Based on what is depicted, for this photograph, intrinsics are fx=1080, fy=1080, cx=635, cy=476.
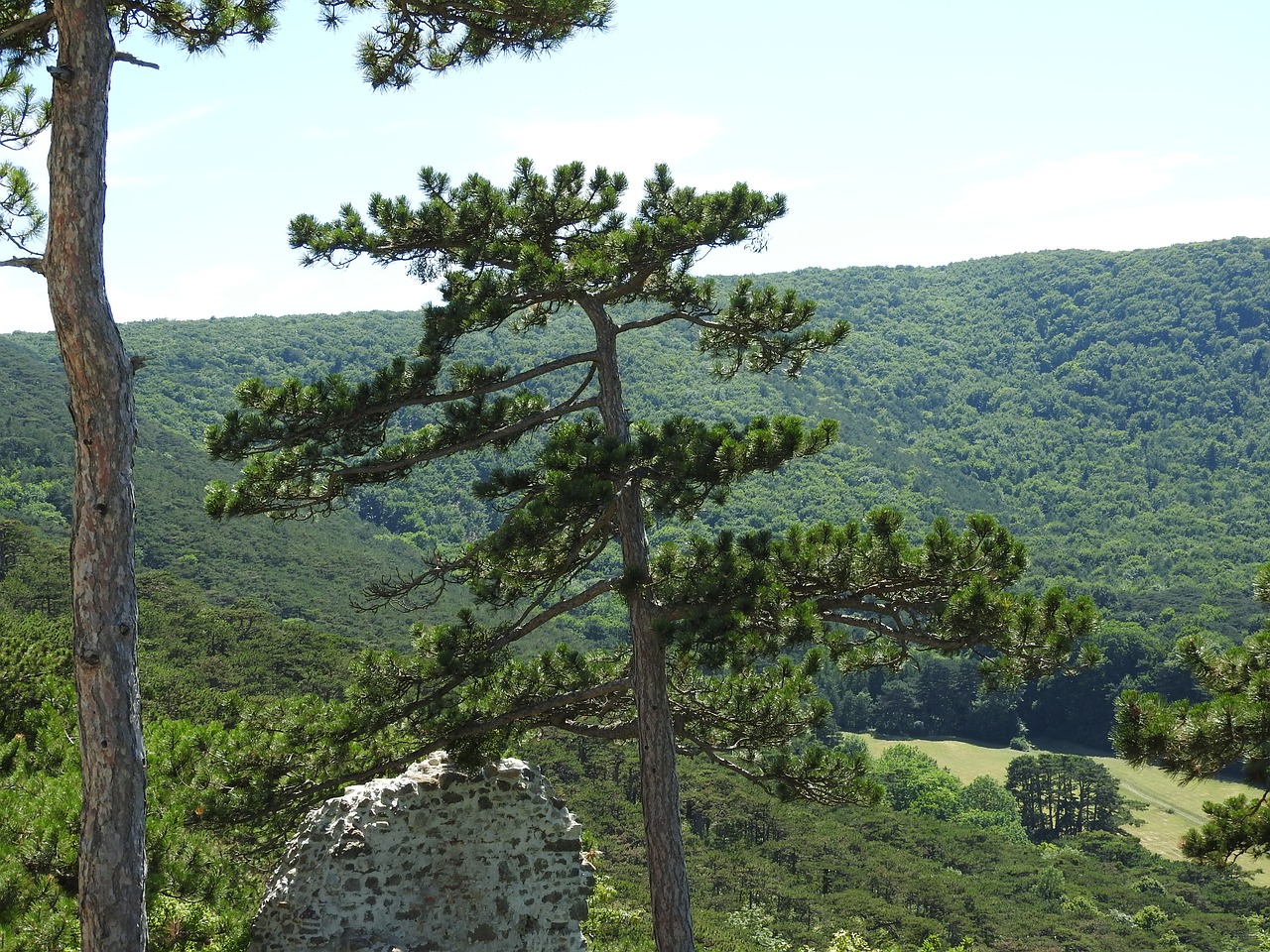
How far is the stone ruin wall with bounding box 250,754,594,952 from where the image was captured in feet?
18.9

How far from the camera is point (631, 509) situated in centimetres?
690

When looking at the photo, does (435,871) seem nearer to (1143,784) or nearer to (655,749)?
(655,749)

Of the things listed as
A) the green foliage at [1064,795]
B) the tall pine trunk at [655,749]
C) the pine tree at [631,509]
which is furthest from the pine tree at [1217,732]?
the green foliage at [1064,795]

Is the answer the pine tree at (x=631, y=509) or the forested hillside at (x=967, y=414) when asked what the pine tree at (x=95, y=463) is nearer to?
the pine tree at (x=631, y=509)

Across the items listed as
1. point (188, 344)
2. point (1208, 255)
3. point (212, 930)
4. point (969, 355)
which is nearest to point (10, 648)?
point (212, 930)

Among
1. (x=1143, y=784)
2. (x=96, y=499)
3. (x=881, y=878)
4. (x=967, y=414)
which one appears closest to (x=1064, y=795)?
(x=1143, y=784)

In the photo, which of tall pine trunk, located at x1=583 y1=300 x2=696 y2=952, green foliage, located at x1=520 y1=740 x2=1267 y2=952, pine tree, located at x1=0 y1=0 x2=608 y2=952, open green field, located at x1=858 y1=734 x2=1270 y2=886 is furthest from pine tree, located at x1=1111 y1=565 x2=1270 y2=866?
open green field, located at x1=858 y1=734 x2=1270 y2=886

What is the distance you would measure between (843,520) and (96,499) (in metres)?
54.9

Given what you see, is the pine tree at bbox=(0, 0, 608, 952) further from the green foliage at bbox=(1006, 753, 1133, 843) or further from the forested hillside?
the green foliage at bbox=(1006, 753, 1133, 843)

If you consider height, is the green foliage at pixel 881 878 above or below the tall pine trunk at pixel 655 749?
below

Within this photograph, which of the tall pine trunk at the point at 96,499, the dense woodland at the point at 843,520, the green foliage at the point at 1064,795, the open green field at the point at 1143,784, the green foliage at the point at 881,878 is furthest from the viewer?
the green foliage at the point at 1064,795

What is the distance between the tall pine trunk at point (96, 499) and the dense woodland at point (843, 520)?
45.6 inches

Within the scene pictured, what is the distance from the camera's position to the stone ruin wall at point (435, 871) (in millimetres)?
5750

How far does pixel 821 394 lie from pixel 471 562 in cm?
6904
